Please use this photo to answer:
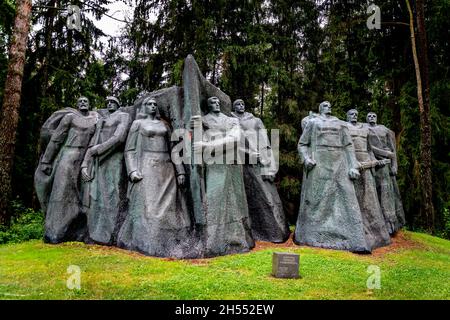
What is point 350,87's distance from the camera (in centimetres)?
1809

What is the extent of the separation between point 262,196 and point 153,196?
2803 millimetres

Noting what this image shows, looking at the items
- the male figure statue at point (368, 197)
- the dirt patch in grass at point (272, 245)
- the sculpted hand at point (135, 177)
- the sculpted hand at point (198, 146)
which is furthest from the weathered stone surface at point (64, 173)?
the male figure statue at point (368, 197)

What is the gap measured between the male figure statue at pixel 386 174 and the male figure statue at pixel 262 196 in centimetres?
282

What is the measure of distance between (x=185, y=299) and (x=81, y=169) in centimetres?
506

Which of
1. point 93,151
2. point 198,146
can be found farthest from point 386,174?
point 93,151

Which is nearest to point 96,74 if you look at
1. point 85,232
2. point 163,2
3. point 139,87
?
point 139,87

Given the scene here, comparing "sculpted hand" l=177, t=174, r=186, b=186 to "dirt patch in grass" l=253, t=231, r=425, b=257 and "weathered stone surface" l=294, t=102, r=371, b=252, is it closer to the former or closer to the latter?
"dirt patch in grass" l=253, t=231, r=425, b=257

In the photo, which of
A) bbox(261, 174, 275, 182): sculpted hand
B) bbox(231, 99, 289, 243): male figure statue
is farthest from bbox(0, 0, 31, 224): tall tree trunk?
bbox(261, 174, 275, 182): sculpted hand

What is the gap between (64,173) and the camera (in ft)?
33.4

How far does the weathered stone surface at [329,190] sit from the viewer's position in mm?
10000

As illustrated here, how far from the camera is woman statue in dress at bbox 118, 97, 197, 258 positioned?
352 inches

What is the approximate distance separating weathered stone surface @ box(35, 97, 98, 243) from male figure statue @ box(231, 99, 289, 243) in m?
3.48

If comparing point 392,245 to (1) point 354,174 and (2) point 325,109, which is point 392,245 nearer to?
(1) point 354,174

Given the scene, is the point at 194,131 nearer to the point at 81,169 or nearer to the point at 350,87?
the point at 81,169
